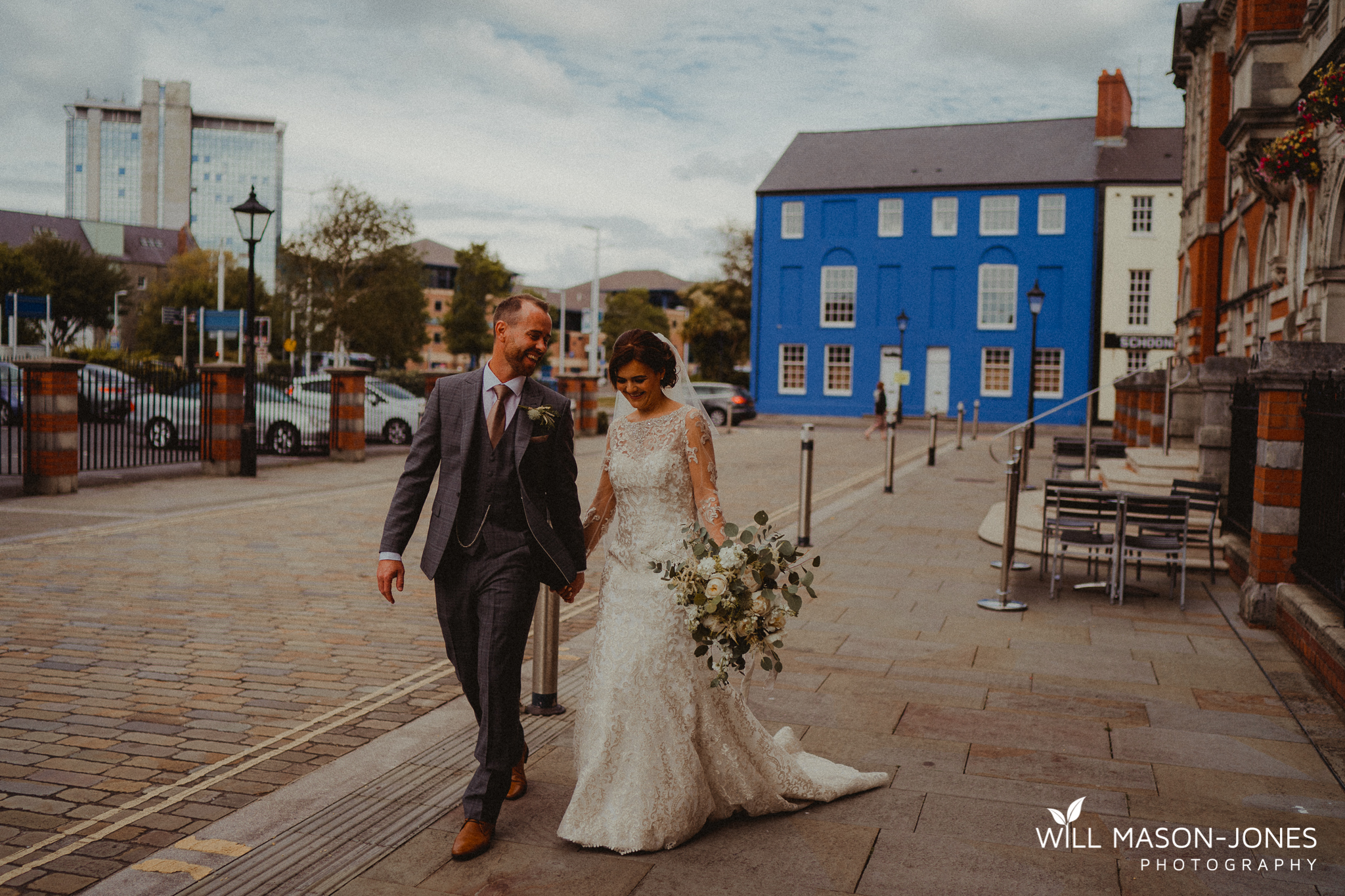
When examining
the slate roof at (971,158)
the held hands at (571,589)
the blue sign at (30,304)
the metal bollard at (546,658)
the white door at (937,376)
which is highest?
the slate roof at (971,158)

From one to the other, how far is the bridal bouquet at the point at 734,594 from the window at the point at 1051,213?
44.9 meters

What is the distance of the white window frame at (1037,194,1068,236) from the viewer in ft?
146

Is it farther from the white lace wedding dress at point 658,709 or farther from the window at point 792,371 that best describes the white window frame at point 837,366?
the white lace wedding dress at point 658,709

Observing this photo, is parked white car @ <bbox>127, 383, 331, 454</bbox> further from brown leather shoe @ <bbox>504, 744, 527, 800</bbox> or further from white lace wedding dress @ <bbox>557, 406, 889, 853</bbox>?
white lace wedding dress @ <bbox>557, 406, 889, 853</bbox>

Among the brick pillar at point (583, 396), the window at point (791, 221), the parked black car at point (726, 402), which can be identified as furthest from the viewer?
the window at point (791, 221)

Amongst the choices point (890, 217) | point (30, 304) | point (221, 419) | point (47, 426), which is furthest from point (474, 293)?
point (47, 426)

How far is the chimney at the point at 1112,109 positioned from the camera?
44.3 metres

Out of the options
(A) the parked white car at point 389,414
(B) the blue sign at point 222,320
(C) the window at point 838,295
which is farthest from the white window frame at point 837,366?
(A) the parked white car at point 389,414

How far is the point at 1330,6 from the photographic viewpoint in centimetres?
1234

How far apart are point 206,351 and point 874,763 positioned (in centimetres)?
7264

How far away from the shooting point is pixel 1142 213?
43.3 meters

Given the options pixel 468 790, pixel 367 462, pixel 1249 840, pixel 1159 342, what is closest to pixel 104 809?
pixel 468 790

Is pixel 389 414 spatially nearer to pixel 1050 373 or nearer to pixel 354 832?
pixel 354 832

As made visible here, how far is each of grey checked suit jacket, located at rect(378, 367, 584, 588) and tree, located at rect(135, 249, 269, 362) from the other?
206ft
